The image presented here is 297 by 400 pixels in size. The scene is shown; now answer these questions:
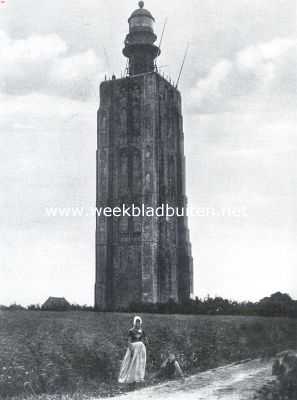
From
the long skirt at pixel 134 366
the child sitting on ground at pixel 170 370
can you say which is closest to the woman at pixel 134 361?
the long skirt at pixel 134 366

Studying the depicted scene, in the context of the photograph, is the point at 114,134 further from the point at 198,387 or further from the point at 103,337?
the point at 198,387

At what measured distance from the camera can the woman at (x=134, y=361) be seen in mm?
16094

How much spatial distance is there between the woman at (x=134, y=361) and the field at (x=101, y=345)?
1.43ft

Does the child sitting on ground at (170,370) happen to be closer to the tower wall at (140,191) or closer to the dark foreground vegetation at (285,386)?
the dark foreground vegetation at (285,386)

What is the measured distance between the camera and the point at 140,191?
141ft

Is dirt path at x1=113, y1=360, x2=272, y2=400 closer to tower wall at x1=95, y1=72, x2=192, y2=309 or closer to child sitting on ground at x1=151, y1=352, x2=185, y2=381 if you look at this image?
child sitting on ground at x1=151, y1=352, x2=185, y2=381

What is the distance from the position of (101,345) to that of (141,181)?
986 inches

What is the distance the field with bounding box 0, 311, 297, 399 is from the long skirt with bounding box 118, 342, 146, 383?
401mm

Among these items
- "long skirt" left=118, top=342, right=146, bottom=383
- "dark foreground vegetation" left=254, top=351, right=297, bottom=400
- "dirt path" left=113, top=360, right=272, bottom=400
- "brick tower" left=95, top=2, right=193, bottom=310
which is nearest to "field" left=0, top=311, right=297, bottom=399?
"long skirt" left=118, top=342, right=146, bottom=383

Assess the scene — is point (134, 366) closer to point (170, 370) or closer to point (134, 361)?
point (134, 361)

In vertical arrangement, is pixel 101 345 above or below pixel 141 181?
below

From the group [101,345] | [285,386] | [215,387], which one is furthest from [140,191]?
[285,386]

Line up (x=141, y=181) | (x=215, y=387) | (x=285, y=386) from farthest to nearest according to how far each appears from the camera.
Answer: (x=141, y=181) < (x=215, y=387) < (x=285, y=386)

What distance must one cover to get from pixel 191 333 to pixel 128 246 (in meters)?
19.8
